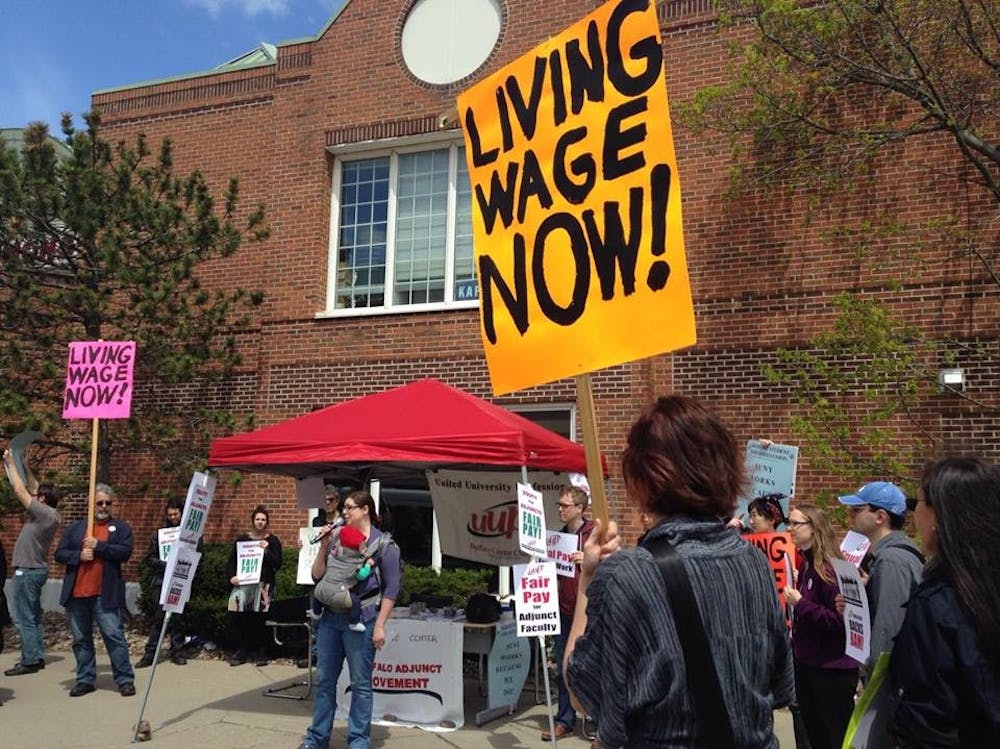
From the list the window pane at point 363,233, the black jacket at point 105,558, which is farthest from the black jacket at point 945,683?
the window pane at point 363,233

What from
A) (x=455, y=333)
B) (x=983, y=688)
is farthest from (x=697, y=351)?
(x=983, y=688)

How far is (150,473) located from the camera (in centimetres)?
1325

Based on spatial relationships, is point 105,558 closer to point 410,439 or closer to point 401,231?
point 410,439

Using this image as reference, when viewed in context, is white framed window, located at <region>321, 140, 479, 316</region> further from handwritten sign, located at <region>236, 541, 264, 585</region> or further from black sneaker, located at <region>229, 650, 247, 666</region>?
black sneaker, located at <region>229, 650, 247, 666</region>

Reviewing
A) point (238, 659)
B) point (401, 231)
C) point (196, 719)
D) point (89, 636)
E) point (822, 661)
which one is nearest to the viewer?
point (822, 661)

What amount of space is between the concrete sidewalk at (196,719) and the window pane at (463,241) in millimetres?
5460

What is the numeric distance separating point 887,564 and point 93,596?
704cm

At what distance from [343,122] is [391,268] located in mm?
2311

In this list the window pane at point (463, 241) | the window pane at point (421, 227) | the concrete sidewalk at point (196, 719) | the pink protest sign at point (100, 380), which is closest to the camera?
the concrete sidewalk at point (196, 719)

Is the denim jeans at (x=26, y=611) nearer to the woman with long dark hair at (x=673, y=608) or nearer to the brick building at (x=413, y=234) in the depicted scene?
the brick building at (x=413, y=234)

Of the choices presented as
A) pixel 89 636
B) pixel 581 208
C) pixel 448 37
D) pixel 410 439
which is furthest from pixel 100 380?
pixel 448 37

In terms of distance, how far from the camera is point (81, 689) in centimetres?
831

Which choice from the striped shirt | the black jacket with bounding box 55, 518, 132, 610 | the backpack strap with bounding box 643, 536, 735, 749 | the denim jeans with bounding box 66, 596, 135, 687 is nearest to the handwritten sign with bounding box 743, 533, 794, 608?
the striped shirt

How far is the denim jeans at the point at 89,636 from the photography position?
325 inches
